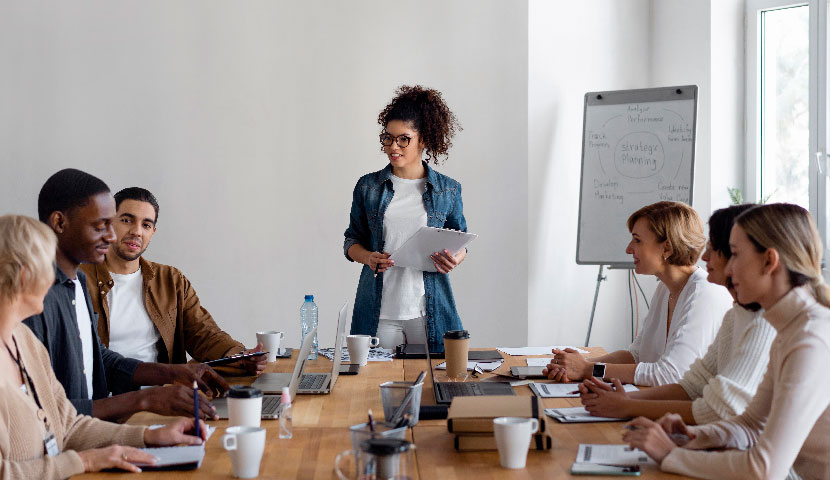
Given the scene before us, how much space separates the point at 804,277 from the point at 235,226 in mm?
3440

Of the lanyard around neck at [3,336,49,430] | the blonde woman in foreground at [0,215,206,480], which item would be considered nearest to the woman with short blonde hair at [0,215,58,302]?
the blonde woman in foreground at [0,215,206,480]

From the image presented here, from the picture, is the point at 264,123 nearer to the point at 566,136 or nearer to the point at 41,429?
the point at 566,136

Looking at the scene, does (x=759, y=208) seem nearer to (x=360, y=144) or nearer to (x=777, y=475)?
(x=777, y=475)

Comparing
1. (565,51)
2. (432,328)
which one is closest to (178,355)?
(432,328)

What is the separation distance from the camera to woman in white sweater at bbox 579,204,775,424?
6.11 ft

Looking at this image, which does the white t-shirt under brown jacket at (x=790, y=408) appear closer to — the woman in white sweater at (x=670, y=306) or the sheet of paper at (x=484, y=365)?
the woman in white sweater at (x=670, y=306)

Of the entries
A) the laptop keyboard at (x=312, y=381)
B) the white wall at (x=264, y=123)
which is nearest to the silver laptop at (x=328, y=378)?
the laptop keyboard at (x=312, y=381)

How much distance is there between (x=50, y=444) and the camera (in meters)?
1.67

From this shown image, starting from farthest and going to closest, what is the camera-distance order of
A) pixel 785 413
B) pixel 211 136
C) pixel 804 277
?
1. pixel 211 136
2. pixel 804 277
3. pixel 785 413

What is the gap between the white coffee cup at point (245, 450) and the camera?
153 cm

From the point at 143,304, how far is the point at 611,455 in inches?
74.2

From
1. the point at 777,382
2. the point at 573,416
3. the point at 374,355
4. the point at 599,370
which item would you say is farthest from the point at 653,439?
the point at 374,355

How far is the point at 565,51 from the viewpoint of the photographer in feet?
15.7

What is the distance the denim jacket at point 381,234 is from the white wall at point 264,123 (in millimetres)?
1041
